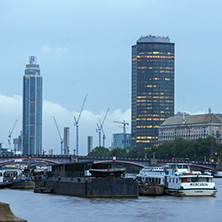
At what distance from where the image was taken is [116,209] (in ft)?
291

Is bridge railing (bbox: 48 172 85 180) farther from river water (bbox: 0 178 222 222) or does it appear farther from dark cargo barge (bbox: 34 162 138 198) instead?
river water (bbox: 0 178 222 222)

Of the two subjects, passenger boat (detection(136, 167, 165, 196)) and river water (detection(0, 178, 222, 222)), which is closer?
river water (detection(0, 178, 222, 222))

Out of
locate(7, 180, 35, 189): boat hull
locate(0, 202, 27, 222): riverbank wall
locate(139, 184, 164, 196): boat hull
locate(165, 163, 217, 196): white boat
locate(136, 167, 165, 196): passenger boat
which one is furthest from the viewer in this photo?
locate(7, 180, 35, 189): boat hull

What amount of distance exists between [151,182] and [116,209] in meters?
36.0

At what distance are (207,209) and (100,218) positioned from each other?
19345 millimetres

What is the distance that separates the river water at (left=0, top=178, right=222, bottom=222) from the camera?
81.0m

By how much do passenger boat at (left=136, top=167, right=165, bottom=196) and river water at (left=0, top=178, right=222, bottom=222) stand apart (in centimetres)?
505

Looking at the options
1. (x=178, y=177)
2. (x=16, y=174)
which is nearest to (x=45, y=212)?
(x=178, y=177)

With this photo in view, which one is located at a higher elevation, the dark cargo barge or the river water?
the dark cargo barge

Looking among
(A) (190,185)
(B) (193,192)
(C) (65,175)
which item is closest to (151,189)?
(A) (190,185)

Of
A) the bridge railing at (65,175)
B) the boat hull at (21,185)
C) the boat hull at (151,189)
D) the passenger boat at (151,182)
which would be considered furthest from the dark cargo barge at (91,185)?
the boat hull at (21,185)

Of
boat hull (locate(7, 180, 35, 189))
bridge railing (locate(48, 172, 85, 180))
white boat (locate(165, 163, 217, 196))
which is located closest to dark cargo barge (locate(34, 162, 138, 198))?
bridge railing (locate(48, 172, 85, 180))

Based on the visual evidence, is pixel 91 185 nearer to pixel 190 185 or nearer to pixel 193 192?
pixel 190 185

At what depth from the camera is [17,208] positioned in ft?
305
